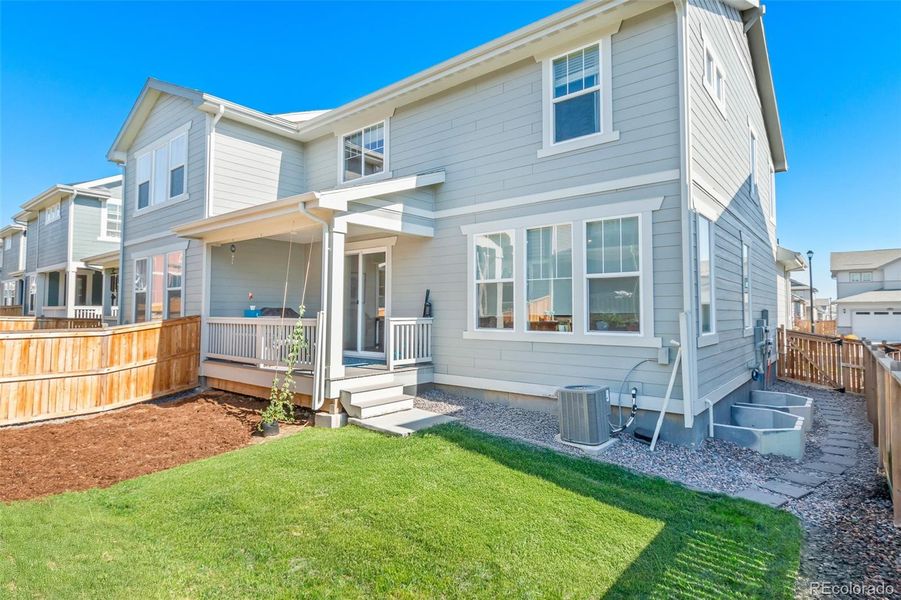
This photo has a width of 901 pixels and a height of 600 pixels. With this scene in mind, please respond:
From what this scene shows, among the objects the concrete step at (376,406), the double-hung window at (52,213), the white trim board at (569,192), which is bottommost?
the concrete step at (376,406)

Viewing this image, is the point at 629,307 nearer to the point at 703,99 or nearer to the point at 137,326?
the point at 703,99

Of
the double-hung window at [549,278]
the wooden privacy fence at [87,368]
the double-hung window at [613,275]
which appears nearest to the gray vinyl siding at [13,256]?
the wooden privacy fence at [87,368]

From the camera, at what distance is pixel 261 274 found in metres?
10.7

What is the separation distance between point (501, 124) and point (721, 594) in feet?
23.3

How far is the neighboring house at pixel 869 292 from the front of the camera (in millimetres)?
29125

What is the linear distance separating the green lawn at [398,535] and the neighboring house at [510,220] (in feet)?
7.29

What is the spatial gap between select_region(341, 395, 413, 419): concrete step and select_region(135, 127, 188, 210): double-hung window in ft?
24.1

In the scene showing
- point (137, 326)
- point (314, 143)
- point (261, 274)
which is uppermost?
point (314, 143)

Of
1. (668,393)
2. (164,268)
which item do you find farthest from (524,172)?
(164,268)

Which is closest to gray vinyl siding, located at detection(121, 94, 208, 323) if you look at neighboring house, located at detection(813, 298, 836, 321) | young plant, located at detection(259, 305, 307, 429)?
young plant, located at detection(259, 305, 307, 429)

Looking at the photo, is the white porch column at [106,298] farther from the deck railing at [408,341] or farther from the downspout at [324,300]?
the deck railing at [408,341]

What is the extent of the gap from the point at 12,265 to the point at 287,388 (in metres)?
29.8

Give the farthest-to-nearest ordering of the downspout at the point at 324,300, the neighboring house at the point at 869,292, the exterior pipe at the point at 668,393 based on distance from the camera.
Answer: the neighboring house at the point at 869,292, the downspout at the point at 324,300, the exterior pipe at the point at 668,393

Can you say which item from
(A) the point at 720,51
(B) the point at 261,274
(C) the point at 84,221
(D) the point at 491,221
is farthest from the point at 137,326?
(C) the point at 84,221
